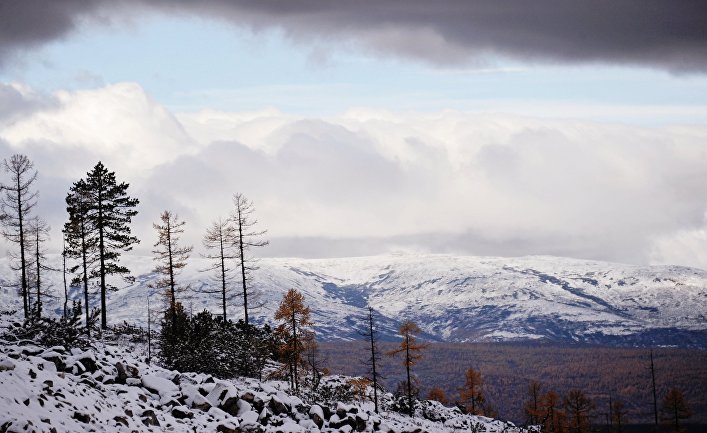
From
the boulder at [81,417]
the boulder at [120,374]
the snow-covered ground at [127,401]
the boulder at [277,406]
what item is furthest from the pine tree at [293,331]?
the boulder at [81,417]

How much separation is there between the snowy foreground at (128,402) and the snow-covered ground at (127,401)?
43mm

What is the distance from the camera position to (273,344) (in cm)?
6700

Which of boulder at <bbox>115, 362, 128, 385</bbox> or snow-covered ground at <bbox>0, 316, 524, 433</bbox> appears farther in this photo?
boulder at <bbox>115, 362, 128, 385</bbox>

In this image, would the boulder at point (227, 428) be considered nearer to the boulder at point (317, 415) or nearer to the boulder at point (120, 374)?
the boulder at point (120, 374)

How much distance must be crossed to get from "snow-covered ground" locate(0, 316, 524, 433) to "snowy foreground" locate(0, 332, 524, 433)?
0.04m

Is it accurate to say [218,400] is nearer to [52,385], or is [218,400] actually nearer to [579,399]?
[52,385]

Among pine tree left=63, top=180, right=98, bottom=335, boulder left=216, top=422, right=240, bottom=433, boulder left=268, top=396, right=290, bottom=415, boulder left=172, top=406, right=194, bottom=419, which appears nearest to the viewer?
boulder left=172, top=406, right=194, bottom=419

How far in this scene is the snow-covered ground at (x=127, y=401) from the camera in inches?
1161

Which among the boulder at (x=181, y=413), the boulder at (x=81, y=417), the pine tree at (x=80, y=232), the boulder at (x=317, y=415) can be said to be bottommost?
the boulder at (x=317, y=415)

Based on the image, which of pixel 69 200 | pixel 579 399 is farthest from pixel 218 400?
pixel 579 399

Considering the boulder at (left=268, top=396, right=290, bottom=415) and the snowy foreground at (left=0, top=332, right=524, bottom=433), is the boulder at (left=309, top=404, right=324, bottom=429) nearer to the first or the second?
the snowy foreground at (left=0, top=332, right=524, bottom=433)

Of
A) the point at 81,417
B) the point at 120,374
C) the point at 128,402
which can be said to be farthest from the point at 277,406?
the point at 81,417

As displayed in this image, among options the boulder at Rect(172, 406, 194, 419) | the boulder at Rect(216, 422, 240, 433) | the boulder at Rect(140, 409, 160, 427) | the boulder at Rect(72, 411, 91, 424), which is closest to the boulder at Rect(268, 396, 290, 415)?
the boulder at Rect(216, 422, 240, 433)

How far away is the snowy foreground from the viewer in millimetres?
29500
